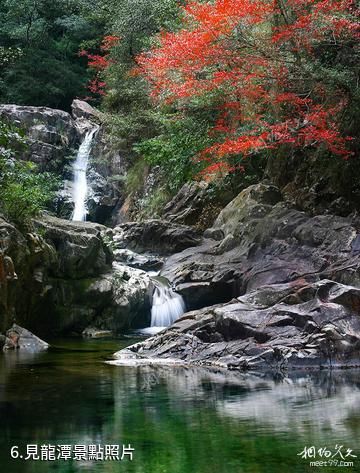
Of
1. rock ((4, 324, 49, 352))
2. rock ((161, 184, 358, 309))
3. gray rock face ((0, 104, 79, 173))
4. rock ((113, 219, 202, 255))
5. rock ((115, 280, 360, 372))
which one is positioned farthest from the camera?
gray rock face ((0, 104, 79, 173))

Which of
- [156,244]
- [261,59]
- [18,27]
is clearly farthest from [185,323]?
[18,27]

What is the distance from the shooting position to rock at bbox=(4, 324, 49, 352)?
11570 mm

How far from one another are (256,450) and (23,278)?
8949 millimetres

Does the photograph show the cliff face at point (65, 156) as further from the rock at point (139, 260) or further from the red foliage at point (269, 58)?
the red foliage at point (269, 58)

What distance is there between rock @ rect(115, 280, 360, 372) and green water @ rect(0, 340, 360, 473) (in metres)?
0.63

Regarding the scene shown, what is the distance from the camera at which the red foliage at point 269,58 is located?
40.7 feet

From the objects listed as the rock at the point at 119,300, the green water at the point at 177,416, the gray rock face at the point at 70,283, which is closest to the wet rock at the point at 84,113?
the gray rock face at the point at 70,283

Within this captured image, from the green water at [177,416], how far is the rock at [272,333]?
0.63 m

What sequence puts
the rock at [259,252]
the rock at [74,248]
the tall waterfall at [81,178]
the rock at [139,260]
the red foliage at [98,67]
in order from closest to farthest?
the rock at [259,252], the rock at [74,248], the rock at [139,260], the tall waterfall at [81,178], the red foliage at [98,67]
